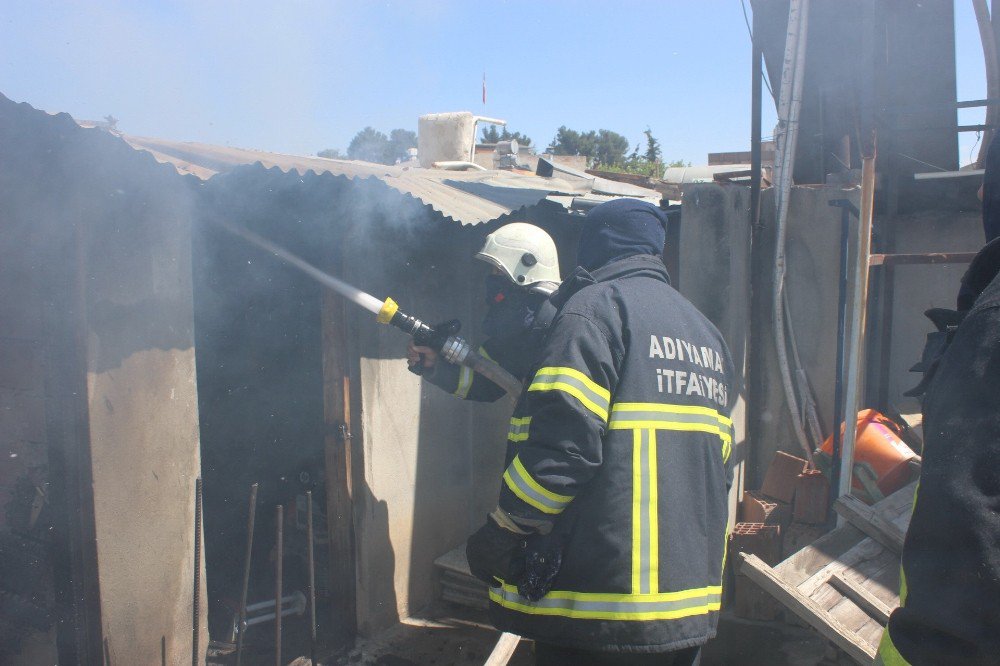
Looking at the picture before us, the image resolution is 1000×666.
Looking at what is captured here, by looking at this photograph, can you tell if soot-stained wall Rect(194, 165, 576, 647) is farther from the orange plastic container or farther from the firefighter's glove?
the orange plastic container

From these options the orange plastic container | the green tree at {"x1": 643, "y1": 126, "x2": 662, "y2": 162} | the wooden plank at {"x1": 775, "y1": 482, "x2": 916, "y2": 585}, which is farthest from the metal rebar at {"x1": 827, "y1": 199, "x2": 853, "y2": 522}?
the green tree at {"x1": 643, "y1": 126, "x2": 662, "y2": 162}

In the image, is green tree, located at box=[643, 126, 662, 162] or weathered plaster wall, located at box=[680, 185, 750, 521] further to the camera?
green tree, located at box=[643, 126, 662, 162]

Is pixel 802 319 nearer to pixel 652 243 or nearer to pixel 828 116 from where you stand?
pixel 828 116

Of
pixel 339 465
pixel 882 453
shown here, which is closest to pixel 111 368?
pixel 339 465

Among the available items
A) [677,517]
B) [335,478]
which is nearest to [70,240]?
[335,478]

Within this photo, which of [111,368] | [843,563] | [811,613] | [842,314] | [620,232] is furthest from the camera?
[842,314]

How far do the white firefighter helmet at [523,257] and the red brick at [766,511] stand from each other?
91.2 inches

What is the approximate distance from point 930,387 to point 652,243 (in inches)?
50.1

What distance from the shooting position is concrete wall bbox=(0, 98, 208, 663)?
2.98 m

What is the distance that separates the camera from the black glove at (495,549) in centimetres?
227

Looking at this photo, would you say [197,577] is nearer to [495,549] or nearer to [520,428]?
[495,549]

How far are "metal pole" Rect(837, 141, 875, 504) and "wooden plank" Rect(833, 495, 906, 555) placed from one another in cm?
41

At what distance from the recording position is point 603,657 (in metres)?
2.20

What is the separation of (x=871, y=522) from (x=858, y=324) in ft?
4.08
